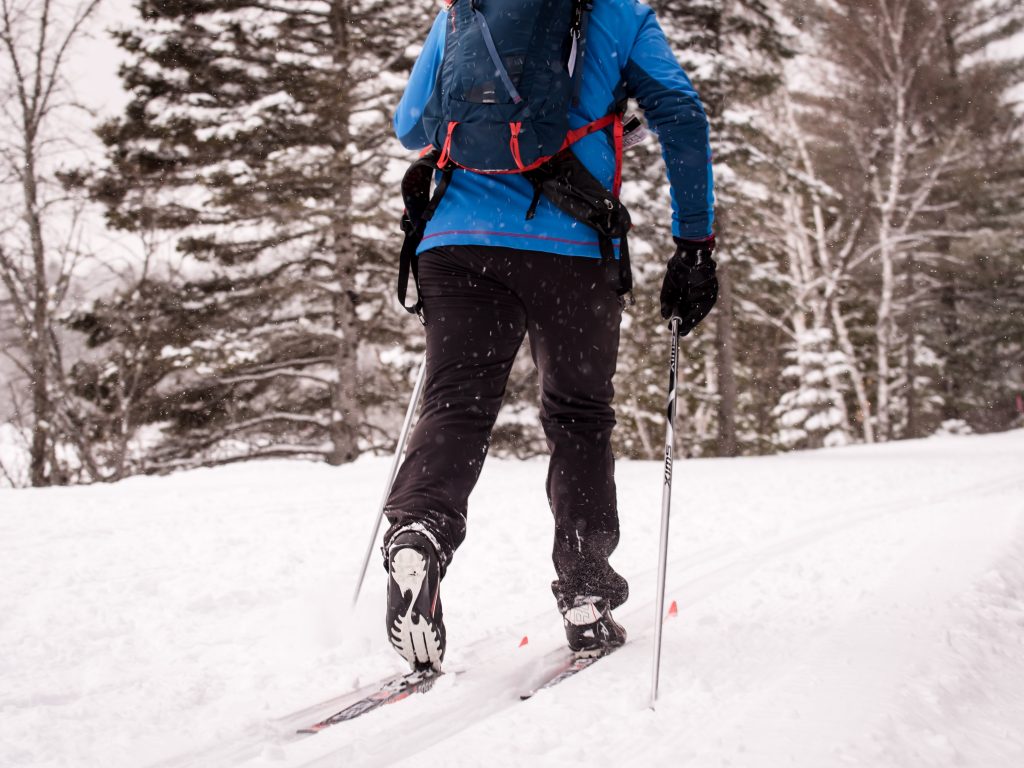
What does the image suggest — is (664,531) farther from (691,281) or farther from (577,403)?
(691,281)

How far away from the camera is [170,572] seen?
3.14m

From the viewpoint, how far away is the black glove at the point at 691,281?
2.03m

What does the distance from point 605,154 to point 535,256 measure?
348 mm

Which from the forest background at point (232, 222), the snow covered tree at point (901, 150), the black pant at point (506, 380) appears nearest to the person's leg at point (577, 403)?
the black pant at point (506, 380)

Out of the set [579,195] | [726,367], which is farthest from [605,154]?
[726,367]

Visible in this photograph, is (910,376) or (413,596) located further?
(910,376)

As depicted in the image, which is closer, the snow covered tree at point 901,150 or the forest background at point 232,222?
the forest background at point 232,222

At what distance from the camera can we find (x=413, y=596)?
1.67m

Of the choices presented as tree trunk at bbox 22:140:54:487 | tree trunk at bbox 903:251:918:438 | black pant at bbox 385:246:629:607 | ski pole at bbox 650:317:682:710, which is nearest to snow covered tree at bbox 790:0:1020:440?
tree trunk at bbox 903:251:918:438

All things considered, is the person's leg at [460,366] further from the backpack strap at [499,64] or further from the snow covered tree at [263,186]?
the snow covered tree at [263,186]

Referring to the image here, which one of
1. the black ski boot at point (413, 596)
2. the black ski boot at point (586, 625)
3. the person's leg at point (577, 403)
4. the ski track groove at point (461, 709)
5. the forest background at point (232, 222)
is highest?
the forest background at point (232, 222)

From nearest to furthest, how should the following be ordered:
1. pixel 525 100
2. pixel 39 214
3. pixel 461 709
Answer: pixel 461 709 < pixel 525 100 < pixel 39 214

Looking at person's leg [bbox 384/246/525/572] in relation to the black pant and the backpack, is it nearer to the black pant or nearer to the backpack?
the black pant

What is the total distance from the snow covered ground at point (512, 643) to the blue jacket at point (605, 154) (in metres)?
1.12
